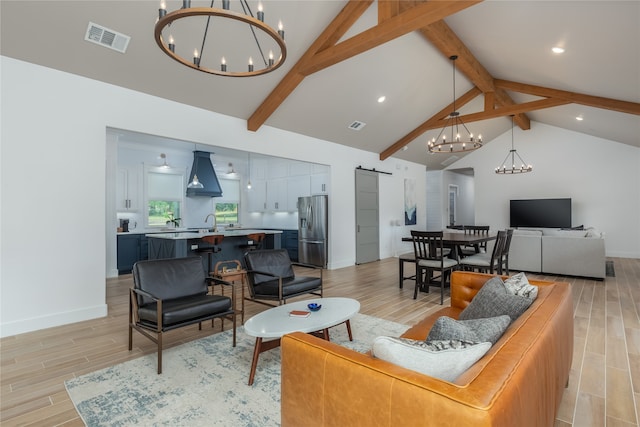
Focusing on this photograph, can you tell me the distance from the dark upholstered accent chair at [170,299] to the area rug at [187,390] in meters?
0.19

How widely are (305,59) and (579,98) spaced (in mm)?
4792

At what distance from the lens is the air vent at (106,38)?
128 inches

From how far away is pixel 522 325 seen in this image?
137 cm

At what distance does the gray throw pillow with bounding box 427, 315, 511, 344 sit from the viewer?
127 cm

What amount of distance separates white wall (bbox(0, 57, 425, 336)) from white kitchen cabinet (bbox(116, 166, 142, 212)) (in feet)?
11.8

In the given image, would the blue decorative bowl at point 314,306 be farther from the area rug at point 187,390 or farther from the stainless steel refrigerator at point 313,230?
the stainless steel refrigerator at point 313,230

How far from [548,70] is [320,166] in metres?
4.39

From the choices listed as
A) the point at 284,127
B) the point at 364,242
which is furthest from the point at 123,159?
the point at 364,242

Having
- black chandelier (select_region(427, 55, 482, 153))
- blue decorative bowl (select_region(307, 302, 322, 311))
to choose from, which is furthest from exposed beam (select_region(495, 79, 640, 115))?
blue decorative bowl (select_region(307, 302, 322, 311))

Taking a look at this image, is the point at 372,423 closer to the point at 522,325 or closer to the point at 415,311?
the point at 522,325

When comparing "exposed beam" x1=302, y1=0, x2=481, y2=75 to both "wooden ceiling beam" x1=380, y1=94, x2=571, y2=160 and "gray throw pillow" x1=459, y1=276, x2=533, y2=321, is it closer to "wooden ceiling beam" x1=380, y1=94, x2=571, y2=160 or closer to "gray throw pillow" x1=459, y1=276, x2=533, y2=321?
"gray throw pillow" x1=459, y1=276, x2=533, y2=321

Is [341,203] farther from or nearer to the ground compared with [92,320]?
farther from the ground

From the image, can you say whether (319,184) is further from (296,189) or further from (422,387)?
(422,387)

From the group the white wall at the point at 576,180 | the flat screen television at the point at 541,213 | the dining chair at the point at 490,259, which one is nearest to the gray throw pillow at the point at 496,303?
the dining chair at the point at 490,259
